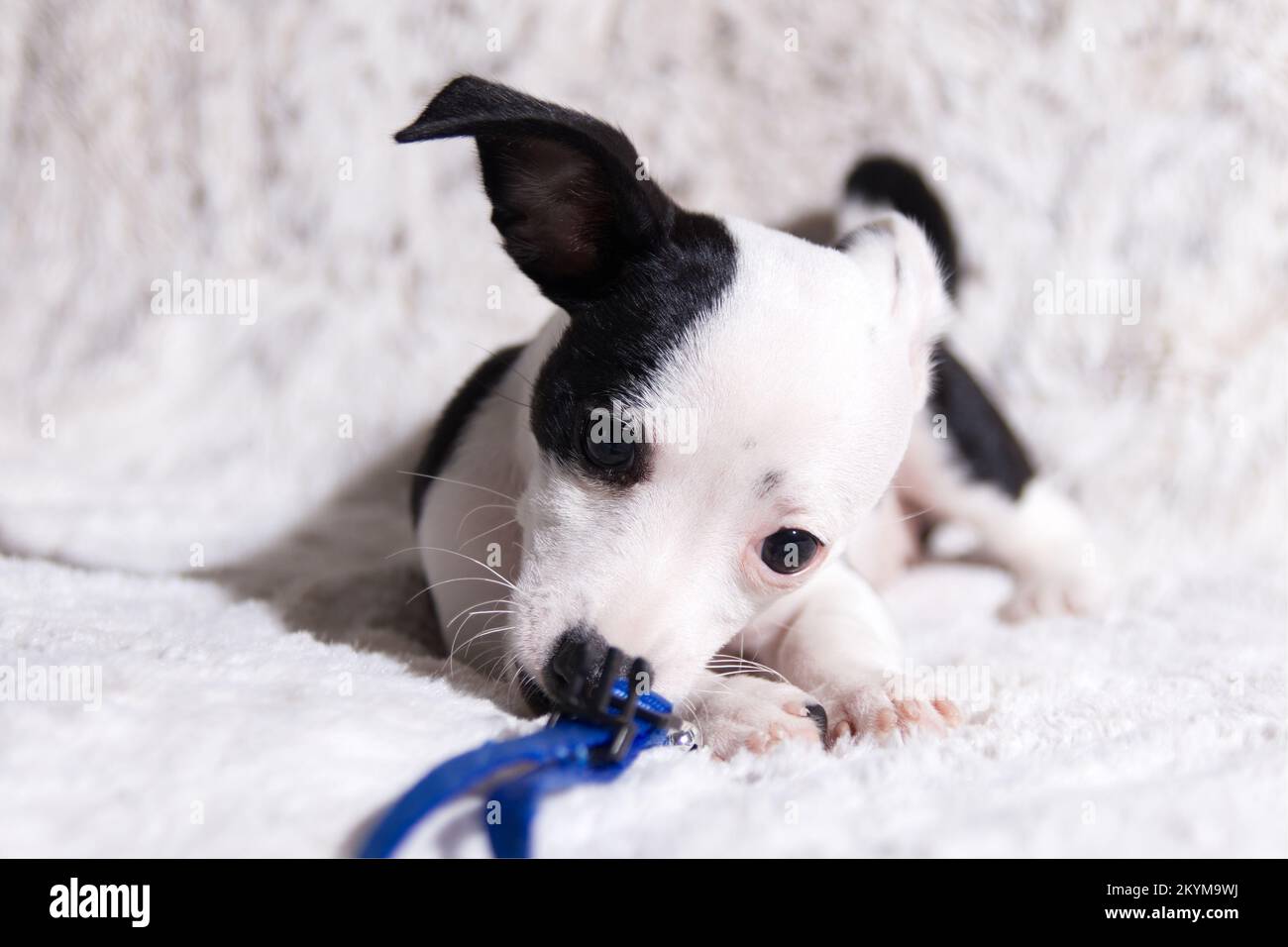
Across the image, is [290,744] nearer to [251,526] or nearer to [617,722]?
[617,722]

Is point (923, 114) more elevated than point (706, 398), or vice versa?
point (923, 114)

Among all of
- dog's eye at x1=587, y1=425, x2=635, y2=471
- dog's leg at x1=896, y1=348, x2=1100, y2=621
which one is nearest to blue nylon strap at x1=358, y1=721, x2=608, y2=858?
dog's eye at x1=587, y1=425, x2=635, y2=471

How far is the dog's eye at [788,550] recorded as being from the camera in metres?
1.69

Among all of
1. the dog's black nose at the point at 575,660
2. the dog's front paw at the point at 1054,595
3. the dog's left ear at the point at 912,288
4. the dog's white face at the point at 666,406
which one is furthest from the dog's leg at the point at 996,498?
the dog's black nose at the point at 575,660

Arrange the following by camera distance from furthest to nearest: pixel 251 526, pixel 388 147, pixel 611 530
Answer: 1. pixel 388 147
2. pixel 251 526
3. pixel 611 530

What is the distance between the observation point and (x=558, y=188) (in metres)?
1.79

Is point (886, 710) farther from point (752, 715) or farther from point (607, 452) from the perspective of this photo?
point (607, 452)

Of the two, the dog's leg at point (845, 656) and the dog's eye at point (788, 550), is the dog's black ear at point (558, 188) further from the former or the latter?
the dog's leg at point (845, 656)

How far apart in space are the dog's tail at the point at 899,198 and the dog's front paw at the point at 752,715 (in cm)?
152

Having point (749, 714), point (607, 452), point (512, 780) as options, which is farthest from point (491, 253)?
point (512, 780)

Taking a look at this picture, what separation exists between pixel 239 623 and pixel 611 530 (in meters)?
0.79

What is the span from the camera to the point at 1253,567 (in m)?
2.93

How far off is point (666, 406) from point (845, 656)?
57cm

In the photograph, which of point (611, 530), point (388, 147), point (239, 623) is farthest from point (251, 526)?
point (611, 530)
